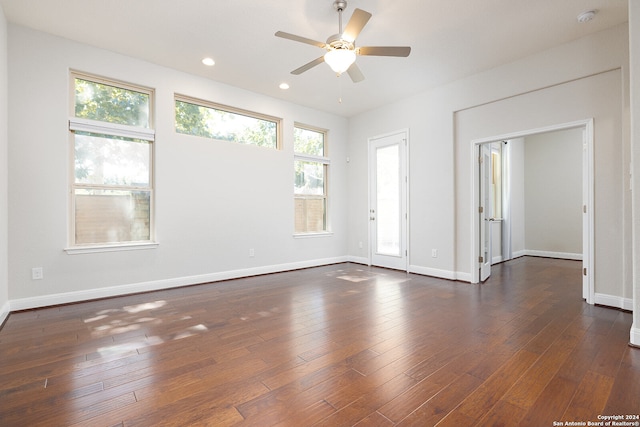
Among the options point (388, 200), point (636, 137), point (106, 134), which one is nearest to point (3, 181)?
point (106, 134)

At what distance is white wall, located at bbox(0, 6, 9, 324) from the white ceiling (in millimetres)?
385

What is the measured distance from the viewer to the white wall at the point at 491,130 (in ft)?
11.0

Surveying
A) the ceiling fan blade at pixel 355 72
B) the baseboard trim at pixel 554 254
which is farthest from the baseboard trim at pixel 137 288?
the baseboard trim at pixel 554 254

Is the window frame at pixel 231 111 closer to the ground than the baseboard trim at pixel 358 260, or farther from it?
farther from it

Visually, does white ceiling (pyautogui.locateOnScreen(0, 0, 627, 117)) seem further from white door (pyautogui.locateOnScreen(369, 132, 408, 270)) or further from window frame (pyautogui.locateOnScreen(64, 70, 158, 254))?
white door (pyautogui.locateOnScreen(369, 132, 408, 270))

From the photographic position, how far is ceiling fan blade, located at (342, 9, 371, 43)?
2.37 metres

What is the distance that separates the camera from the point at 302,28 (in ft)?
10.9

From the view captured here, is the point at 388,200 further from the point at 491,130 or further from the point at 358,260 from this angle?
the point at 491,130

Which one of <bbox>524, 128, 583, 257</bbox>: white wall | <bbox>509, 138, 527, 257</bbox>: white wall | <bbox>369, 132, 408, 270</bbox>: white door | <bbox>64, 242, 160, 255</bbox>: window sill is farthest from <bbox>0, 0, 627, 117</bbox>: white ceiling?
<bbox>524, 128, 583, 257</bbox>: white wall

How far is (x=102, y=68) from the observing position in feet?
12.4

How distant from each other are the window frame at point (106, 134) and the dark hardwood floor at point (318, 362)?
69cm

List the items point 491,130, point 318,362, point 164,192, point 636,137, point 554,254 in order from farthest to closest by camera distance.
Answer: point 554,254, point 491,130, point 164,192, point 636,137, point 318,362

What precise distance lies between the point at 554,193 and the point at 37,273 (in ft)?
31.2

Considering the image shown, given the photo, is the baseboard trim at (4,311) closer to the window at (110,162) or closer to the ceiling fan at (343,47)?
the window at (110,162)
